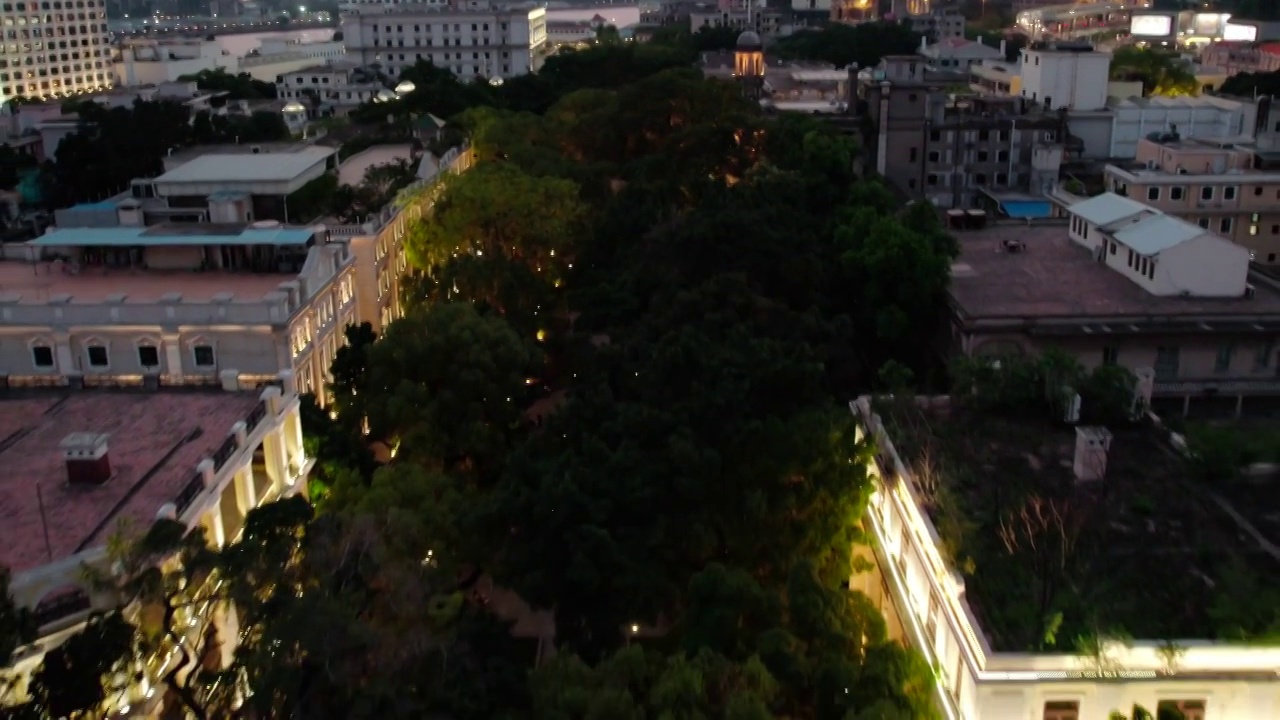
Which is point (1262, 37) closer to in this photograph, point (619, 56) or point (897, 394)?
point (619, 56)

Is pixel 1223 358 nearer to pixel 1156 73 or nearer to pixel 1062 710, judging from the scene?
pixel 1062 710

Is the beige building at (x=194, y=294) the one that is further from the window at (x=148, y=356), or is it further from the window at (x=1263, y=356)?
the window at (x=1263, y=356)

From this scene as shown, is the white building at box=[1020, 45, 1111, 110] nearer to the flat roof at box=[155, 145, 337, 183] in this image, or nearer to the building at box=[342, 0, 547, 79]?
the flat roof at box=[155, 145, 337, 183]

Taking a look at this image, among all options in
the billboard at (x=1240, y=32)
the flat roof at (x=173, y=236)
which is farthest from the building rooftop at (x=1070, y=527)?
the billboard at (x=1240, y=32)

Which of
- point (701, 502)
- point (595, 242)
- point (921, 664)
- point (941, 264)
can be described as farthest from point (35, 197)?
point (921, 664)

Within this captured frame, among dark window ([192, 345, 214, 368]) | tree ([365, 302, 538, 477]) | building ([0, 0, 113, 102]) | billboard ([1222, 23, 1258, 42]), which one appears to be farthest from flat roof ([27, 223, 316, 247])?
billboard ([1222, 23, 1258, 42])

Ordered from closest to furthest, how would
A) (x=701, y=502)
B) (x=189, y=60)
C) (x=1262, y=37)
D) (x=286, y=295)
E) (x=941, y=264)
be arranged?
(x=701, y=502) → (x=286, y=295) → (x=941, y=264) → (x=189, y=60) → (x=1262, y=37)

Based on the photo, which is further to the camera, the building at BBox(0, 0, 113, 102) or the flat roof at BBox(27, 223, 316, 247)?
the building at BBox(0, 0, 113, 102)
